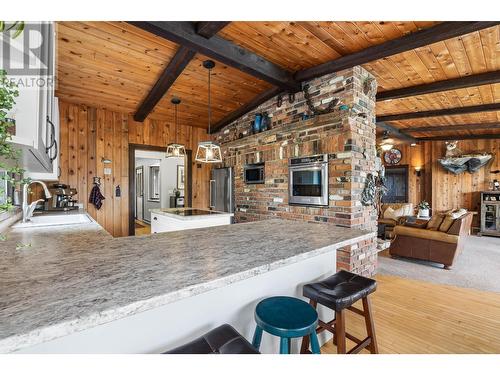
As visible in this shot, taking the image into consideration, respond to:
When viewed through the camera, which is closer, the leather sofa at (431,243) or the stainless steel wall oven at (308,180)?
the stainless steel wall oven at (308,180)

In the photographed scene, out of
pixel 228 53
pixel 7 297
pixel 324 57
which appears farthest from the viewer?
pixel 324 57

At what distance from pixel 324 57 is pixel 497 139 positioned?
662 cm

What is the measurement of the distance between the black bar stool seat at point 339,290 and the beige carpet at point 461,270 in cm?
235

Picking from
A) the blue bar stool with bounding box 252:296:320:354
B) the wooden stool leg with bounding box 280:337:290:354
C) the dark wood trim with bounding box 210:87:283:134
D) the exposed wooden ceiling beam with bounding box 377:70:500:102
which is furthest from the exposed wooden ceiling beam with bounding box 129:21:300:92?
the wooden stool leg with bounding box 280:337:290:354

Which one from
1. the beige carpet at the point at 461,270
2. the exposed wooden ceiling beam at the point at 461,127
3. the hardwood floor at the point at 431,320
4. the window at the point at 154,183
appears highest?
the exposed wooden ceiling beam at the point at 461,127

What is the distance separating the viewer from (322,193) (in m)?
2.98

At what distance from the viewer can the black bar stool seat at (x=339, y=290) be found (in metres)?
1.27

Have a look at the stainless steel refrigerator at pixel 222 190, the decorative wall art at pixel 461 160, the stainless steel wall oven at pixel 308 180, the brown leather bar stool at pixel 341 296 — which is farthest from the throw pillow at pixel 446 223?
the decorative wall art at pixel 461 160

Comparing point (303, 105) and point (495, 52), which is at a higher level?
point (495, 52)

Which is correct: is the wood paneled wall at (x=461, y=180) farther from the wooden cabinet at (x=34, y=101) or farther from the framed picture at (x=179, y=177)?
the wooden cabinet at (x=34, y=101)

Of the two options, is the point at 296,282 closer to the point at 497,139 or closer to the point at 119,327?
the point at 119,327

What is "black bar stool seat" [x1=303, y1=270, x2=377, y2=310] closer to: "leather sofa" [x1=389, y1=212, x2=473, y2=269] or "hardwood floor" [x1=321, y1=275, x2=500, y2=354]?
"hardwood floor" [x1=321, y1=275, x2=500, y2=354]

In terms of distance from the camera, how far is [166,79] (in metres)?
Answer: 3.15
